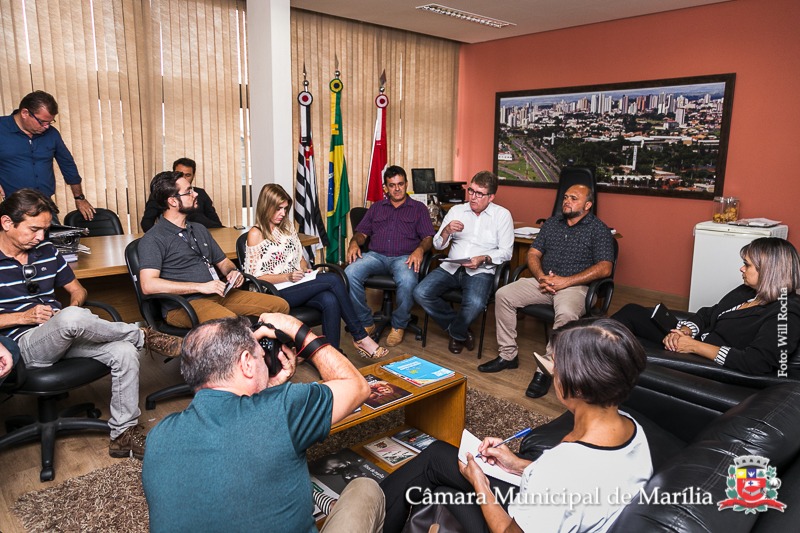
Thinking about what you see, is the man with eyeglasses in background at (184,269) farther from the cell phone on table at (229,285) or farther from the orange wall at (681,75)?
the orange wall at (681,75)

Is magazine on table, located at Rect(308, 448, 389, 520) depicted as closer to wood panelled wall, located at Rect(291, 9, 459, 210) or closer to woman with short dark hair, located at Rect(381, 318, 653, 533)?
woman with short dark hair, located at Rect(381, 318, 653, 533)

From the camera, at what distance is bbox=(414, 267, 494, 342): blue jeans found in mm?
3910

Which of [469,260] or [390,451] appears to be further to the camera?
[469,260]

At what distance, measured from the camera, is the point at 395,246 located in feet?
14.2

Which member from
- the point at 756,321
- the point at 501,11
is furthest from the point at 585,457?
the point at 501,11

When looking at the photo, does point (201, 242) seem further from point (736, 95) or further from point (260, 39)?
point (736, 95)

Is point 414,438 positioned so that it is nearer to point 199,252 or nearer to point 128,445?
point 128,445

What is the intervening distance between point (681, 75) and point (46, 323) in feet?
17.6

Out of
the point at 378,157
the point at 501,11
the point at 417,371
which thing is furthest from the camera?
the point at 378,157

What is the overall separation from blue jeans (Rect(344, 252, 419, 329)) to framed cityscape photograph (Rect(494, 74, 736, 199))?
252cm

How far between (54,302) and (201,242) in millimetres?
795

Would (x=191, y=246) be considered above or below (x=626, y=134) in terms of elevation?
below

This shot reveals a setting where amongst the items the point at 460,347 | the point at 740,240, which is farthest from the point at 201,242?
the point at 740,240

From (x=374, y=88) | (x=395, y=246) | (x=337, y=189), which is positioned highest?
(x=374, y=88)
